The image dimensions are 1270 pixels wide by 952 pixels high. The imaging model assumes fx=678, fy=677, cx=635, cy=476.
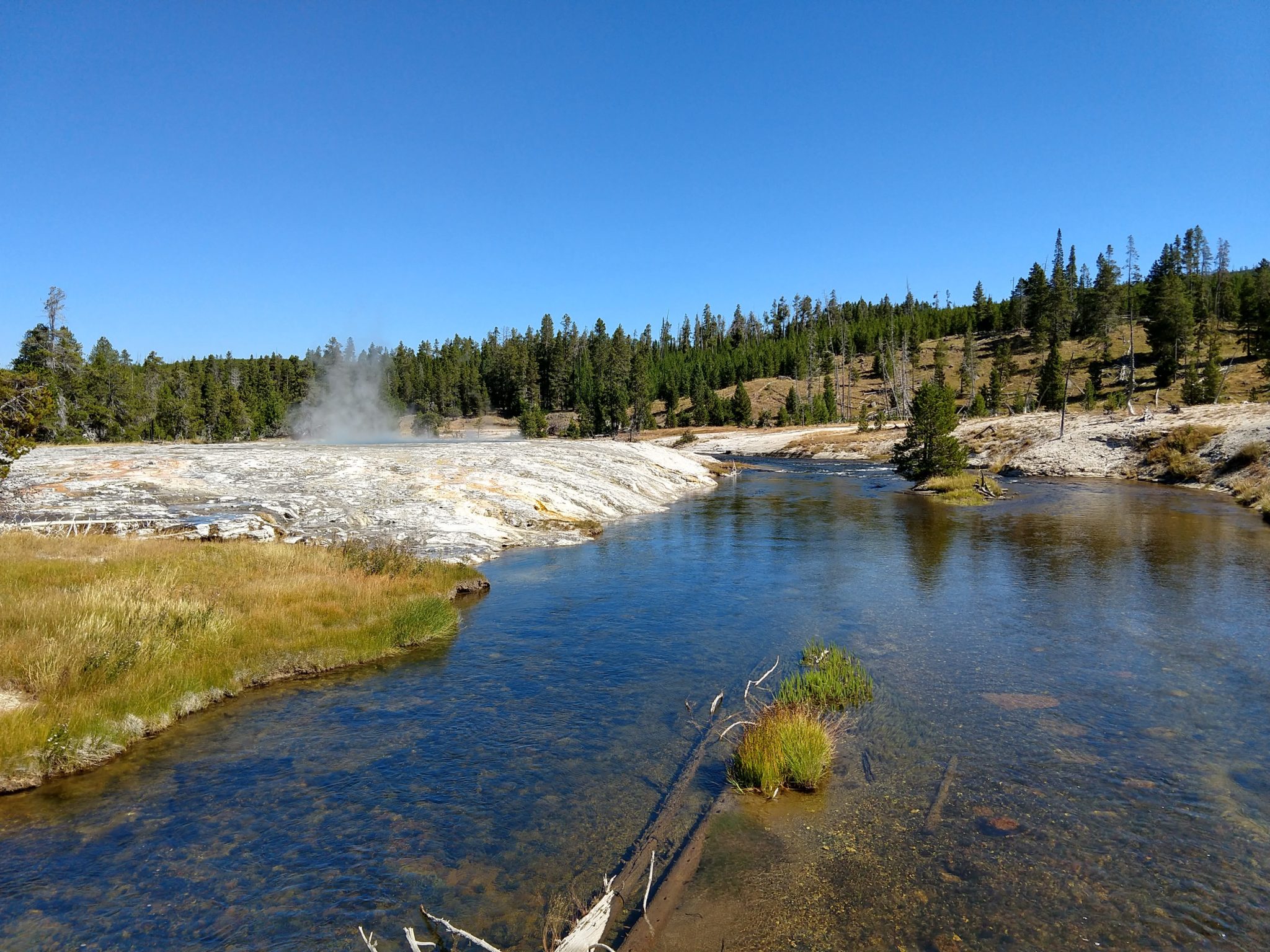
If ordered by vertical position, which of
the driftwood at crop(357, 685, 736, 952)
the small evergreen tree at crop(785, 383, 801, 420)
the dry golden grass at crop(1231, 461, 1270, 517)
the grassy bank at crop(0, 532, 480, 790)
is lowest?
the dry golden grass at crop(1231, 461, 1270, 517)

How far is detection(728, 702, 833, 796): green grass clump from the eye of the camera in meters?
9.35

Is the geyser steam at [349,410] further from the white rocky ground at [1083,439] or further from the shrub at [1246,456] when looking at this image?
the shrub at [1246,456]

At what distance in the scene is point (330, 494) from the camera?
29.7 metres

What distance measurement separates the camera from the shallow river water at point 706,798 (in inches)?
271

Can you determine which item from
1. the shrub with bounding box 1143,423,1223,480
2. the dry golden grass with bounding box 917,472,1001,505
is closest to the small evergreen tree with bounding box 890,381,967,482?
the dry golden grass with bounding box 917,472,1001,505

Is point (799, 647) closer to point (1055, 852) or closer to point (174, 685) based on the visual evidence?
point (1055, 852)

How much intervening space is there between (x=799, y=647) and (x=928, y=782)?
6.01 metres

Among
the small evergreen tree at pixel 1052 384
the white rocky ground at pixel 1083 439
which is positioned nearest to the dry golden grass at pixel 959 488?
the white rocky ground at pixel 1083 439

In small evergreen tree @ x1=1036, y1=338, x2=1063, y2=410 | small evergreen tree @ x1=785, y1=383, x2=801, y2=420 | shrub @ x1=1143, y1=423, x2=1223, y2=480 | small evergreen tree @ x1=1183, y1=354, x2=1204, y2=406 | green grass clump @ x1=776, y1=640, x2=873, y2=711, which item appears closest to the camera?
green grass clump @ x1=776, y1=640, x2=873, y2=711

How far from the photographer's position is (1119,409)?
7619 centimetres

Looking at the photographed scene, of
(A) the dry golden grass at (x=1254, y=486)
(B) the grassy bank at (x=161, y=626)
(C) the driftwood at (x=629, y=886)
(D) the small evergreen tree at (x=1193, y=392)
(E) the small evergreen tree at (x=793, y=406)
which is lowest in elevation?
(A) the dry golden grass at (x=1254, y=486)

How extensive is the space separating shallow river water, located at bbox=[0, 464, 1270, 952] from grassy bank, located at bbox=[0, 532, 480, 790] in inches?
25.9

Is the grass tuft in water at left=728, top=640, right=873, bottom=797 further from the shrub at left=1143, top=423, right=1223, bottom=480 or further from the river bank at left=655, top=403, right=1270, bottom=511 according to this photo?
the shrub at left=1143, top=423, right=1223, bottom=480

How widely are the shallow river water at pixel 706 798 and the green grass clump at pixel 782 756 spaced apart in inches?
12.5
